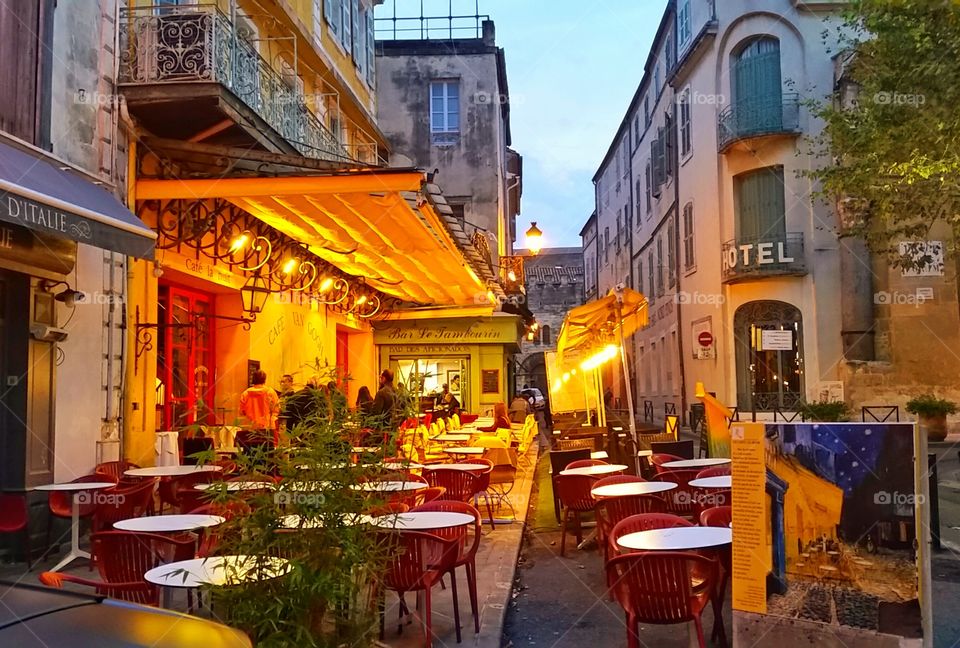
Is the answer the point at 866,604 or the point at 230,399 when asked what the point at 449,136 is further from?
the point at 866,604

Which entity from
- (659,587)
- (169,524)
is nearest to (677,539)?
(659,587)

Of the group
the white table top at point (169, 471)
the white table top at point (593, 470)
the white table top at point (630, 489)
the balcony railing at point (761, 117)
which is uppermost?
the balcony railing at point (761, 117)

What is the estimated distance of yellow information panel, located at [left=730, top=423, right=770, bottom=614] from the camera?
411cm

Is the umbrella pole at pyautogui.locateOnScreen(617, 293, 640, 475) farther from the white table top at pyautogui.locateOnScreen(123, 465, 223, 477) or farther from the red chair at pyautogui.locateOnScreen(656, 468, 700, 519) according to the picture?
the white table top at pyautogui.locateOnScreen(123, 465, 223, 477)

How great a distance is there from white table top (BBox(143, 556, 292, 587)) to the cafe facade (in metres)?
19.5

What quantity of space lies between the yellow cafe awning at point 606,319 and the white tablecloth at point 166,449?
18.2ft

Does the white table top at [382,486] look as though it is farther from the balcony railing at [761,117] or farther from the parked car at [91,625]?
the balcony railing at [761,117]

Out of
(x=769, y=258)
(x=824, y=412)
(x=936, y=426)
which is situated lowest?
(x=936, y=426)

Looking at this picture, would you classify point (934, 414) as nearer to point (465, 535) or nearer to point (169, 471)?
point (465, 535)

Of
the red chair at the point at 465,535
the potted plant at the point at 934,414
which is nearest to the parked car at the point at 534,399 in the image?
the potted plant at the point at 934,414

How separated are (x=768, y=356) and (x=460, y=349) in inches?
336

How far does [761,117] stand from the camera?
22.6m

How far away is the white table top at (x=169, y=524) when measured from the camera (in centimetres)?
520

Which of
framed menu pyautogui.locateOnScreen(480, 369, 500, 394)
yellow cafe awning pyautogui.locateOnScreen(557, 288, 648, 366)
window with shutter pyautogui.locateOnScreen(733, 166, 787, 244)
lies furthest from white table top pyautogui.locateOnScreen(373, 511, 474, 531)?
window with shutter pyautogui.locateOnScreen(733, 166, 787, 244)
